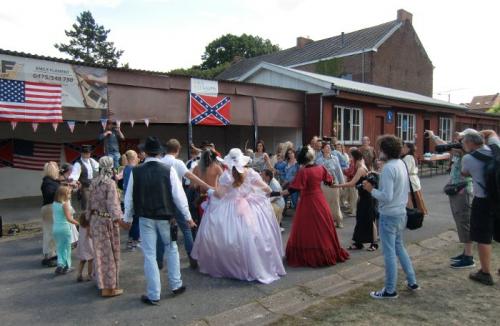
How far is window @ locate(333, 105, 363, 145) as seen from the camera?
16.6 meters

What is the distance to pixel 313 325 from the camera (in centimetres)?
397

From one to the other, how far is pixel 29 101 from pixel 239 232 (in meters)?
6.52

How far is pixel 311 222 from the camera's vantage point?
5.68 meters

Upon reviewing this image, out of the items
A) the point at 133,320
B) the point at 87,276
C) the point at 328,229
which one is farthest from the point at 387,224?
the point at 87,276

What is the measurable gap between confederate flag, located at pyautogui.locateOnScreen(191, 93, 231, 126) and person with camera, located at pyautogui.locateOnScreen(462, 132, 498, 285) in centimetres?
855

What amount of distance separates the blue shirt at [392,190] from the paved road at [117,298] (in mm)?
1455

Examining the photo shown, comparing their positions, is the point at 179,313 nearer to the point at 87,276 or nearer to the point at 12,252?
the point at 87,276

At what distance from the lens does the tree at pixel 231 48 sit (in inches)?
2293

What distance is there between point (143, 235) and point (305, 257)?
2368 mm

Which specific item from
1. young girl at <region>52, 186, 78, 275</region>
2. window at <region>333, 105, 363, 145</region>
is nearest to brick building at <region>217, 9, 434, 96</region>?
window at <region>333, 105, 363, 145</region>

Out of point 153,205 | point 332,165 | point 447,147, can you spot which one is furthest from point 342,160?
point 153,205

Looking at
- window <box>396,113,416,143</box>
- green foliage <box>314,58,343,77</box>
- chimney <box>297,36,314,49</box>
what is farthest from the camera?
chimney <box>297,36,314,49</box>

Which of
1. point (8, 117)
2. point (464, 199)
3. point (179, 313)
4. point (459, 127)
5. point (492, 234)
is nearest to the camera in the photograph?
point (179, 313)

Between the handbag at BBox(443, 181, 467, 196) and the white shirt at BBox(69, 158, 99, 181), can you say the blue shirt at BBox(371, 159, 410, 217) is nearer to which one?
the handbag at BBox(443, 181, 467, 196)
